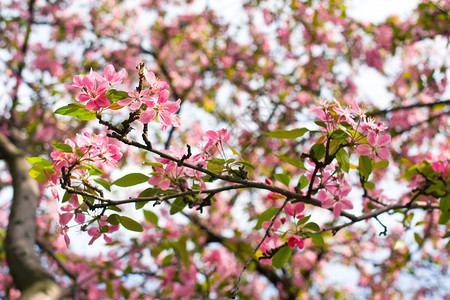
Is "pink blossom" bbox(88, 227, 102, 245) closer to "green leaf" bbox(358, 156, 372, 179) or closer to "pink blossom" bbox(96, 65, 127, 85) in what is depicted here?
"pink blossom" bbox(96, 65, 127, 85)

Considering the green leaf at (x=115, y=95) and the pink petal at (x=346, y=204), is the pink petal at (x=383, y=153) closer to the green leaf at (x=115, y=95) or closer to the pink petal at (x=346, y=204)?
the pink petal at (x=346, y=204)

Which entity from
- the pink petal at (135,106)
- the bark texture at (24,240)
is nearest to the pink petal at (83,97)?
the pink petal at (135,106)

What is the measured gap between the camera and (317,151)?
109 cm

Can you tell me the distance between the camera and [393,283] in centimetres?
521

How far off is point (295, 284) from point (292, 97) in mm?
2367

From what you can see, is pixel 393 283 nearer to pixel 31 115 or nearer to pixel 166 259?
pixel 166 259

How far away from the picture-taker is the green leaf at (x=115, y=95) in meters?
1.00

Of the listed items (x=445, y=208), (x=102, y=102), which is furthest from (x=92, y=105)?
(x=445, y=208)

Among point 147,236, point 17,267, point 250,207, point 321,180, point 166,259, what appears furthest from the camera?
point 250,207

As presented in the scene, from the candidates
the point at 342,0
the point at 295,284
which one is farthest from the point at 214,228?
the point at 342,0

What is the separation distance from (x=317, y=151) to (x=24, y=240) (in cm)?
214

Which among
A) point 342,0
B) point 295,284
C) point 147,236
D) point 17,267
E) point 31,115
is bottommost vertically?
point 17,267

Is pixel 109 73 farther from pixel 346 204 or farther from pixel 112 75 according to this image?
pixel 346 204

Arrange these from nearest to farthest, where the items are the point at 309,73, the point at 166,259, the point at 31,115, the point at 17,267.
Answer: the point at 17,267, the point at 166,259, the point at 31,115, the point at 309,73
